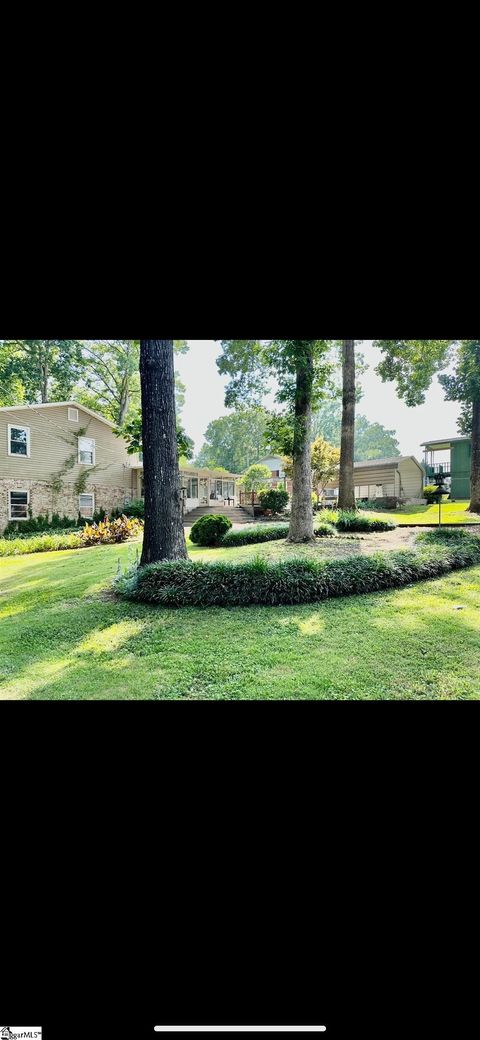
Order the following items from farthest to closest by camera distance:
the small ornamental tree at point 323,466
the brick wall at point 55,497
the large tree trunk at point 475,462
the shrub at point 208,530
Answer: the small ornamental tree at point 323,466 → the large tree trunk at point 475,462 → the shrub at point 208,530 → the brick wall at point 55,497

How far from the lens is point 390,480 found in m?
6.44

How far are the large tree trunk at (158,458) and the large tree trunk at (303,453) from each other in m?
1.41

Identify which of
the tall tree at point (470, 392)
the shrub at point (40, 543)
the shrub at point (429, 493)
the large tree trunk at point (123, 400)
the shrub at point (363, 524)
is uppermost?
the large tree trunk at point (123, 400)

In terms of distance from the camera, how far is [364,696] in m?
2.21

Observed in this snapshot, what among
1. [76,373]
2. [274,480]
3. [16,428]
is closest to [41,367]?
[76,373]

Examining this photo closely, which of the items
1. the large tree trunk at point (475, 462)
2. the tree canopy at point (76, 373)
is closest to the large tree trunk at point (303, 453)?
the large tree trunk at point (475, 462)

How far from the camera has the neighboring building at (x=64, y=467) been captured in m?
4.01

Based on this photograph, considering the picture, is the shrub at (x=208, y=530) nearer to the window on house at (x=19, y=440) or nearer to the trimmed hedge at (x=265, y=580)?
the trimmed hedge at (x=265, y=580)

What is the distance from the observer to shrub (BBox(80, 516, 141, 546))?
15.5 feet

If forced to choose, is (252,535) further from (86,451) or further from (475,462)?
(475,462)

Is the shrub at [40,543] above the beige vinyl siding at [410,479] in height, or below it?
below

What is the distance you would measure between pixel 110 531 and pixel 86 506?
420mm
